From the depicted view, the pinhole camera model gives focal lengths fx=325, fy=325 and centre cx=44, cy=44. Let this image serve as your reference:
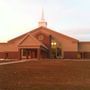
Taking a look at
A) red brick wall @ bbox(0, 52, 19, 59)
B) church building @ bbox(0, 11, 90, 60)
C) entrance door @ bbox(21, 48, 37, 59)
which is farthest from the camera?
red brick wall @ bbox(0, 52, 19, 59)

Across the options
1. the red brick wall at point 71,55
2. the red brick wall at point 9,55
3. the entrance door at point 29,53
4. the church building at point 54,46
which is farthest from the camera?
the red brick wall at point 9,55

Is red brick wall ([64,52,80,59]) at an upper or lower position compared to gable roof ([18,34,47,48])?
lower

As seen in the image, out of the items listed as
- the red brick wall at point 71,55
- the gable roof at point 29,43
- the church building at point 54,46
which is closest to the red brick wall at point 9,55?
the church building at point 54,46

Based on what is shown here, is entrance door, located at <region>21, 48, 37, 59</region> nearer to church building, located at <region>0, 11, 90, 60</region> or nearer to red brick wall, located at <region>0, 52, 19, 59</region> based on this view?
church building, located at <region>0, 11, 90, 60</region>

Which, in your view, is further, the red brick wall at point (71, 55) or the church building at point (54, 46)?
the red brick wall at point (71, 55)

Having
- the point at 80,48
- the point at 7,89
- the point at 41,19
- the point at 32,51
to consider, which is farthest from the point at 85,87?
the point at 41,19

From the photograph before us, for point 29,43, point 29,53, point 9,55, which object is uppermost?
point 29,43

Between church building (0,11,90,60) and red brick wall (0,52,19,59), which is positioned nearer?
church building (0,11,90,60)

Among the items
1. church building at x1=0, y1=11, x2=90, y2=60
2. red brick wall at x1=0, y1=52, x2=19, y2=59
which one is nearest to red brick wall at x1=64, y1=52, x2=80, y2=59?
church building at x1=0, y1=11, x2=90, y2=60

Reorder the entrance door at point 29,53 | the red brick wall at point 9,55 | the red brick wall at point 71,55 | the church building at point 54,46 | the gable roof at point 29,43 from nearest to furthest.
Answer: the gable roof at point 29,43 < the entrance door at point 29,53 < the church building at point 54,46 < the red brick wall at point 71,55 < the red brick wall at point 9,55

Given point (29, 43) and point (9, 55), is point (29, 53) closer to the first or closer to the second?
point (9, 55)

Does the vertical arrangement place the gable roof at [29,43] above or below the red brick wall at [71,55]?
above

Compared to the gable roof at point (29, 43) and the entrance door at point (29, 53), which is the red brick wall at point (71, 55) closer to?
the entrance door at point (29, 53)

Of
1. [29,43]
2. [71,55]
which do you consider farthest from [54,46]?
[29,43]
